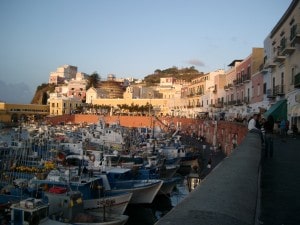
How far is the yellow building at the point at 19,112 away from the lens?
113 m

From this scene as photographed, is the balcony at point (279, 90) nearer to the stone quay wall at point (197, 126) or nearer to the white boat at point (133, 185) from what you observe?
the stone quay wall at point (197, 126)

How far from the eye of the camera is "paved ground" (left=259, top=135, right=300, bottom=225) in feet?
18.1

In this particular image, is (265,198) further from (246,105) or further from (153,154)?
(246,105)


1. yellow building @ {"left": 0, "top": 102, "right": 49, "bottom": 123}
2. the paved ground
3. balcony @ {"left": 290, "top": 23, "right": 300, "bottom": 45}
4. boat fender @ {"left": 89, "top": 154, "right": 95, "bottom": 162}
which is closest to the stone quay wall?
the paved ground

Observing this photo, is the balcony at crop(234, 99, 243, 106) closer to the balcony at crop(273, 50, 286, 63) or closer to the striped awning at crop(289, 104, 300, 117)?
the balcony at crop(273, 50, 286, 63)

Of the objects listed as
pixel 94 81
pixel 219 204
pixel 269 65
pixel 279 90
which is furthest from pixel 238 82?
pixel 94 81

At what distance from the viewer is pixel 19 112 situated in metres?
118

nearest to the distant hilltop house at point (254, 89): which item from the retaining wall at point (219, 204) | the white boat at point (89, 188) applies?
the white boat at point (89, 188)

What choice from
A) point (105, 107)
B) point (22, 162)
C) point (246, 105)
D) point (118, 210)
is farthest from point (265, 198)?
point (105, 107)

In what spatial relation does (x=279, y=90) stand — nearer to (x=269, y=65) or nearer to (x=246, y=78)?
(x=269, y=65)

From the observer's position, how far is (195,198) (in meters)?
3.93

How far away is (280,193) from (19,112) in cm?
11827

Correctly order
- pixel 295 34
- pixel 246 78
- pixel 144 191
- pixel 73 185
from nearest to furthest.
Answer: pixel 73 185
pixel 144 191
pixel 295 34
pixel 246 78

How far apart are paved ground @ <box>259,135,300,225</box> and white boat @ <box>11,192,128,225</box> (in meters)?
Result: 9.15
